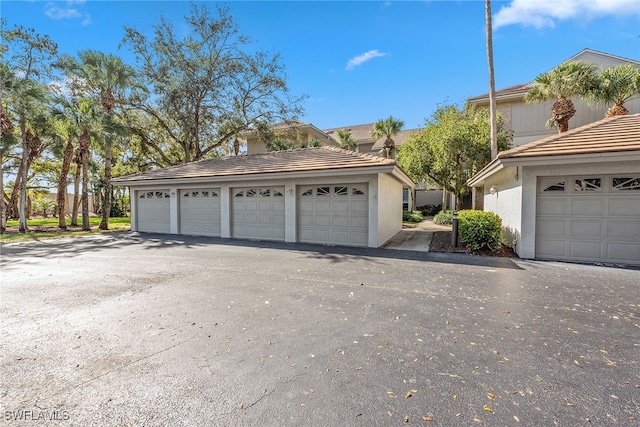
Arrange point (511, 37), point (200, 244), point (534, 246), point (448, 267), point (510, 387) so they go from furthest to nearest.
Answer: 1. point (511, 37)
2. point (200, 244)
3. point (534, 246)
4. point (448, 267)
5. point (510, 387)

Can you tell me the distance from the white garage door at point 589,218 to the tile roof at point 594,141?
78cm

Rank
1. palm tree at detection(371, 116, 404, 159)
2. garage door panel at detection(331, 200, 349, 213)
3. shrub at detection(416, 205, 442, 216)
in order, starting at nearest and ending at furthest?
1. garage door panel at detection(331, 200, 349, 213)
2. palm tree at detection(371, 116, 404, 159)
3. shrub at detection(416, 205, 442, 216)

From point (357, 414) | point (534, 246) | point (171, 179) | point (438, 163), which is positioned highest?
Answer: point (438, 163)

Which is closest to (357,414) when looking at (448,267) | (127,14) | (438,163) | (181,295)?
(181,295)

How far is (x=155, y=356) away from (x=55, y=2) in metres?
15.6

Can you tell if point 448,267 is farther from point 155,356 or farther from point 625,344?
point 155,356

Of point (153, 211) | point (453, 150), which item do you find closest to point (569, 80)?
point (453, 150)

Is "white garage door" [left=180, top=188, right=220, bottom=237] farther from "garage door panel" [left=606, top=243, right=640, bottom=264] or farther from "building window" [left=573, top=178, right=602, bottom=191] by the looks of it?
"garage door panel" [left=606, top=243, right=640, bottom=264]

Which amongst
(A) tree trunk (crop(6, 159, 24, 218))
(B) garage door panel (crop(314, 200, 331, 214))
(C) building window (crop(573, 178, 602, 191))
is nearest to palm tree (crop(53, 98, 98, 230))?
(A) tree trunk (crop(6, 159, 24, 218))

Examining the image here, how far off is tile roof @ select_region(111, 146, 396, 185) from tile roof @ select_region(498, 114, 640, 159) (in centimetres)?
391

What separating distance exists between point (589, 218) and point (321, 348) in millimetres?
8342

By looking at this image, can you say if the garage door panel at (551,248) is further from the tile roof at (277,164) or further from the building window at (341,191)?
the building window at (341,191)

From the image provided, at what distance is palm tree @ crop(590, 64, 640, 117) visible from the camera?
14008 millimetres

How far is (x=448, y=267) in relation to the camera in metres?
7.24
